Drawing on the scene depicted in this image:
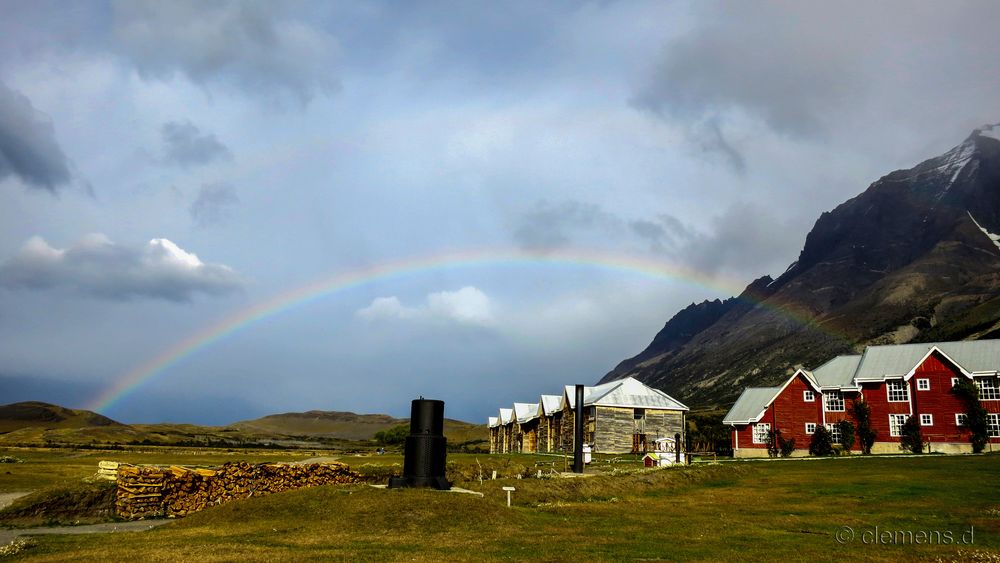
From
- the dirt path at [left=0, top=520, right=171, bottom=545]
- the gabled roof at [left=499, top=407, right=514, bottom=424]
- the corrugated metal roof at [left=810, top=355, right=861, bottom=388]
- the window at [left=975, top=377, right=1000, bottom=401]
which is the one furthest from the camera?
the gabled roof at [left=499, top=407, right=514, bottom=424]

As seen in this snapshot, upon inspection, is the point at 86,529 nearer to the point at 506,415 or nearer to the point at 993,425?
the point at 993,425

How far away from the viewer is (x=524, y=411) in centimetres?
10094

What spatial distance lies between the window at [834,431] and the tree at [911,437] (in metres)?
5.11

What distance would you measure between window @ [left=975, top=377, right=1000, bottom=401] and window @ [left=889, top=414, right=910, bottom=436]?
19.2 ft

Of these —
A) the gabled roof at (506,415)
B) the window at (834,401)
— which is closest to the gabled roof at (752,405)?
the window at (834,401)

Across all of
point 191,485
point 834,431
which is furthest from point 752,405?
point 191,485

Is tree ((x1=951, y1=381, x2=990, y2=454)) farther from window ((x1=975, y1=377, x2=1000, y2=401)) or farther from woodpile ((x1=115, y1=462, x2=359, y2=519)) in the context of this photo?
woodpile ((x1=115, y1=462, x2=359, y2=519))

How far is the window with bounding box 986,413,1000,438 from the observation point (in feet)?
175

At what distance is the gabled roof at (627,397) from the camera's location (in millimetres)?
72188

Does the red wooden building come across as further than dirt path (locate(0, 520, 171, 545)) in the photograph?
Yes

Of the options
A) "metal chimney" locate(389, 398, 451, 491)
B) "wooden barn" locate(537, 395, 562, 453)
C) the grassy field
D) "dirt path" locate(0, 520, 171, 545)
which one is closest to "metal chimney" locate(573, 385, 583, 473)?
the grassy field

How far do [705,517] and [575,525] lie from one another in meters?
5.41

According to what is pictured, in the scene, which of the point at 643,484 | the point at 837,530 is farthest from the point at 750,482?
the point at 837,530

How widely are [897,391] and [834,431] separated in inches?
260
